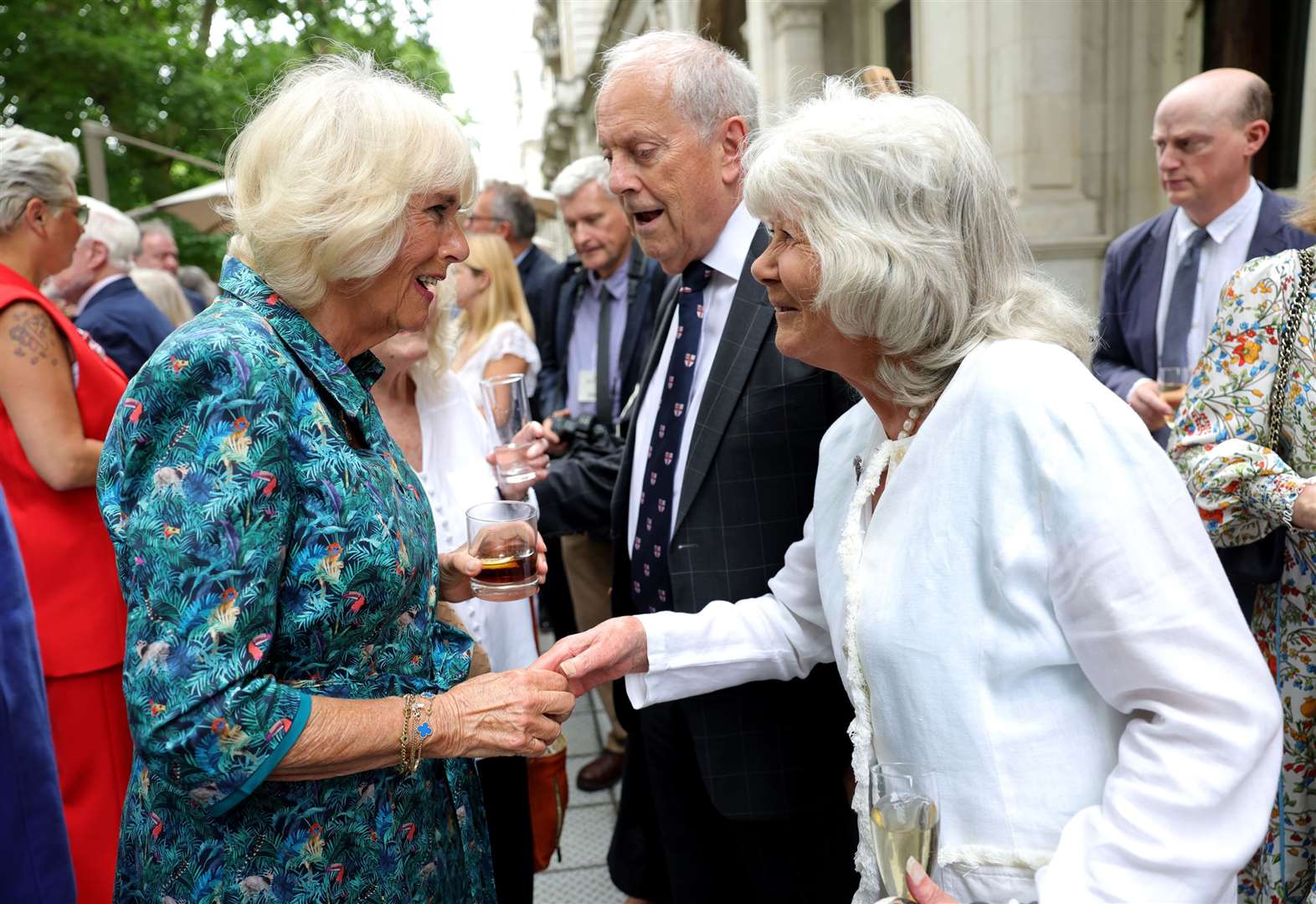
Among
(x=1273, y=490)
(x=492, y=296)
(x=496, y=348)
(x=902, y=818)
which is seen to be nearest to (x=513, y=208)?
(x=492, y=296)

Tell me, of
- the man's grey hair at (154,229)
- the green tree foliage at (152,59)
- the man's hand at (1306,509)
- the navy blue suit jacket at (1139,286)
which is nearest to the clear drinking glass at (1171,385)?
the navy blue suit jacket at (1139,286)

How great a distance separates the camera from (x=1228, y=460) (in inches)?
91.3

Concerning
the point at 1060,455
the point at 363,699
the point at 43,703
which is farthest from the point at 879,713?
the point at 43,703

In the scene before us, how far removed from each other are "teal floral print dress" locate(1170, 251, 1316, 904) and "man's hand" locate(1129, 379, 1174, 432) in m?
0.84

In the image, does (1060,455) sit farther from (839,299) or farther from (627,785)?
(627,785)

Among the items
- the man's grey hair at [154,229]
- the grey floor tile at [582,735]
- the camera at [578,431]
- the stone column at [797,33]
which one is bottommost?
the grey floor tile at [582,735]

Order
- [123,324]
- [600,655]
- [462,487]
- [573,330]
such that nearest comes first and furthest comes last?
1. [600,655]
2. [462,487]
3. [123,324]
4. [573,330]

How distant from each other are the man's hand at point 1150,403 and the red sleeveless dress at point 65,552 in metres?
3.14

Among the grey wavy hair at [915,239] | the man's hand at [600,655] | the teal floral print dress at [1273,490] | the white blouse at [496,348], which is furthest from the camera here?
the white blouse at [496,348]

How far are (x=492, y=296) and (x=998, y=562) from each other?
12.6 ft

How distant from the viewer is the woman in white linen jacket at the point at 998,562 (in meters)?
1.29

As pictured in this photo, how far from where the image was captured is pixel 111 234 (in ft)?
17.2

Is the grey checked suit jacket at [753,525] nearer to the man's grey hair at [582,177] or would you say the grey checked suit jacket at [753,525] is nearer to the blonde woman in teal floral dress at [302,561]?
the blonde woman in teal floral dress at [302,561]

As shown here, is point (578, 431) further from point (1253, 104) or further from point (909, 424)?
point (1253, 104)
